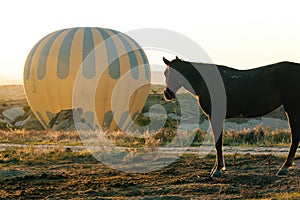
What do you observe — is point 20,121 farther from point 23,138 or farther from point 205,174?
point 205,174

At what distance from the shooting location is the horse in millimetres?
10461

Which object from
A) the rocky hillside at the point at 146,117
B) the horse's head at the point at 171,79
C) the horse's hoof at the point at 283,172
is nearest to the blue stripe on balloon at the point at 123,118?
the rocky hillside at the point at 146,117

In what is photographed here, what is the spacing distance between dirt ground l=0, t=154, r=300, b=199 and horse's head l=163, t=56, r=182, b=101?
204cm

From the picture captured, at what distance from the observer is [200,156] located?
16.1 m

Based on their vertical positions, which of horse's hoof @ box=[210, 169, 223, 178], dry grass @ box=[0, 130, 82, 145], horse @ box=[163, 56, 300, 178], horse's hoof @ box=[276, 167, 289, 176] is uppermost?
horse @ box=[163, 56, 300, 178]

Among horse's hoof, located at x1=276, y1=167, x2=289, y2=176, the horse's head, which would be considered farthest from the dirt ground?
the horse's head

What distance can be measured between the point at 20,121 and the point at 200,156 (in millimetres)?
33782

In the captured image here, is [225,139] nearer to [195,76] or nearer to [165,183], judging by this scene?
[195,76]

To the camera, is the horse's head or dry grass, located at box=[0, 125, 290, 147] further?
dry grass, located at box=[0, 125, 290, 147]

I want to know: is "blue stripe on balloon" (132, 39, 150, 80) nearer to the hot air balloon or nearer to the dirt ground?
the hot air balloon

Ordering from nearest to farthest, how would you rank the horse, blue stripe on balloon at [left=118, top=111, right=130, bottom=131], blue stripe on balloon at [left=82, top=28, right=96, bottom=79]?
the horse < blue stripe on balloon at [left=82, top=28, right=96, bottom=79] < blue stripe on balloon at [left=118, top=111, right=130, bottom=131]

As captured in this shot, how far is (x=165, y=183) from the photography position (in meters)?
10.7

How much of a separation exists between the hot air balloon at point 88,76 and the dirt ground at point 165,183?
19.2 metres

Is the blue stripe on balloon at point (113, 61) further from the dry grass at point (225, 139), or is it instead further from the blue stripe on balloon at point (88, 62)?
the dry grass at point (225, 139)
